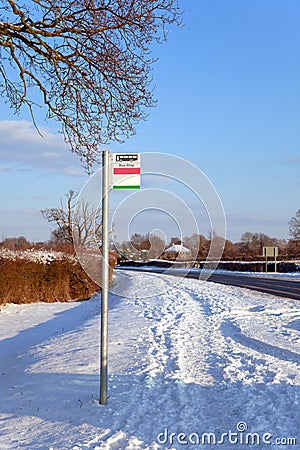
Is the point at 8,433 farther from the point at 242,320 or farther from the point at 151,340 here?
the point at 242,320

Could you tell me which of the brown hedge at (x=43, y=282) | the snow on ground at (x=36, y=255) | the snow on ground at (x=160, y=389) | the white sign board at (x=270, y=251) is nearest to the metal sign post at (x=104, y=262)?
the snow on ground at (x=160, y=389)

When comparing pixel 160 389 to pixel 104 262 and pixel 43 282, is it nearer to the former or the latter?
pixel 104 262

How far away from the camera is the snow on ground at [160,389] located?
171 inches

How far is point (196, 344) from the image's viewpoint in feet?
27.7

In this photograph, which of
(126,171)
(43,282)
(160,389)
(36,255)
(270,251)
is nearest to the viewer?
(126,171)

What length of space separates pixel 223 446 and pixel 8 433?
200cm

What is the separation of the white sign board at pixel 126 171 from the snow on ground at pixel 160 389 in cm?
230

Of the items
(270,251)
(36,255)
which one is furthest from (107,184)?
(270,251)

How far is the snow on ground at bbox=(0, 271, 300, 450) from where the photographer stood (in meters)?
4.34

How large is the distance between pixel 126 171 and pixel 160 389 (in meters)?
2.52

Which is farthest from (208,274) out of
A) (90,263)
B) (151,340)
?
(151,340)

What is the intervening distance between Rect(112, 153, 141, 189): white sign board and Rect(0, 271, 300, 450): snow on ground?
2300 mm

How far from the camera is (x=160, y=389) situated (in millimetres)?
5629

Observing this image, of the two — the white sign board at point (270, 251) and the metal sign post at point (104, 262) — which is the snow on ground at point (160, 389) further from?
the white sign board at point (270, 251)
